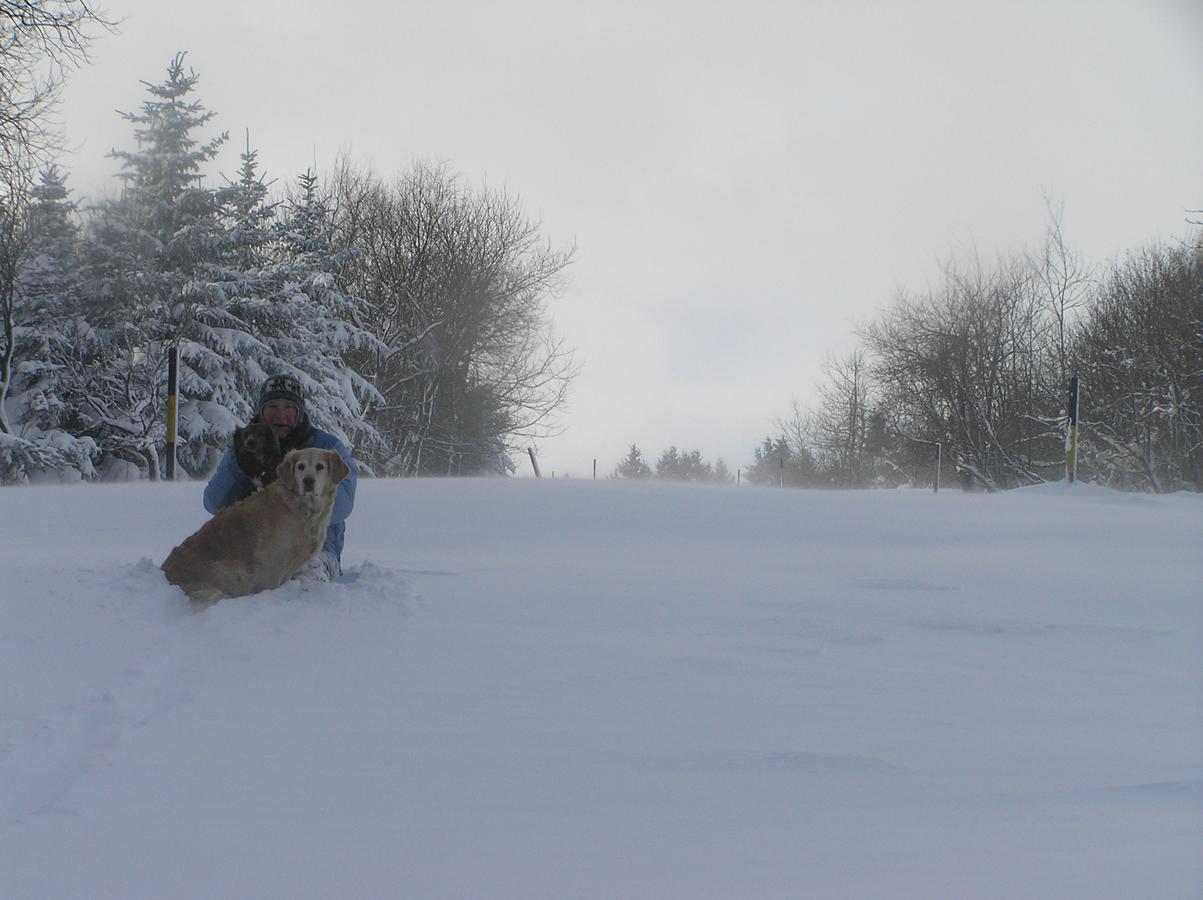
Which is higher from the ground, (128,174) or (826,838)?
(128,174)

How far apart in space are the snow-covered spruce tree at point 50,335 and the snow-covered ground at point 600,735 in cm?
1234

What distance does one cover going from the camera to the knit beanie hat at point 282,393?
182 inches

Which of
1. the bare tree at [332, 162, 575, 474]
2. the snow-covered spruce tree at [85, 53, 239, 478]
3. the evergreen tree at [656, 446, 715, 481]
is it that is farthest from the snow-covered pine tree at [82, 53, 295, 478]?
the evergreen tree at [656, 446, 715, 481]

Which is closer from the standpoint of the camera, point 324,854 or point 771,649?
point 324,854

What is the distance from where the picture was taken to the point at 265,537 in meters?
3.88

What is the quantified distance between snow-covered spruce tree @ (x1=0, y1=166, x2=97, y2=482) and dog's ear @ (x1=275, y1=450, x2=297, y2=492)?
12.3 m

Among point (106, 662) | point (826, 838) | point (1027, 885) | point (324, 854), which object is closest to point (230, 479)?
point (106, 662)

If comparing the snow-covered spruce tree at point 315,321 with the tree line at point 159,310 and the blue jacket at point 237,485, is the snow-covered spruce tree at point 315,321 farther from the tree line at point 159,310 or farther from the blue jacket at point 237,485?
the blue jacket at point 237,485

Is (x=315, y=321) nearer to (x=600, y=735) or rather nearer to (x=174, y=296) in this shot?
(x=174, y=296)

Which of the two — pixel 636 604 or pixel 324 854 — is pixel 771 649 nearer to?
pixel 636 604

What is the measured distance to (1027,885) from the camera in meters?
1.46

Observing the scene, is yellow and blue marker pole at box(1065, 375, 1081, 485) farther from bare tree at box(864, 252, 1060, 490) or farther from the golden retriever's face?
bare tree at box(864, 252, 1060, 490)

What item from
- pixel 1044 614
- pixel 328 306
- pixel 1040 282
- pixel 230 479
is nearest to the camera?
pixel 1044 614

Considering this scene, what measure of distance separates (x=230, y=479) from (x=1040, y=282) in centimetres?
3054
